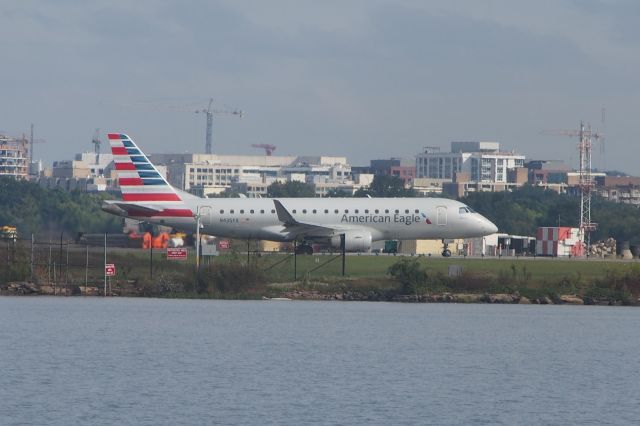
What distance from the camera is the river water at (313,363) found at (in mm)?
51031

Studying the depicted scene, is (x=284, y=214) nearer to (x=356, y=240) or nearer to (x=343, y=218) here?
(x=343, y=218)

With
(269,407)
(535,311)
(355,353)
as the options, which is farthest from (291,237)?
(269,407)

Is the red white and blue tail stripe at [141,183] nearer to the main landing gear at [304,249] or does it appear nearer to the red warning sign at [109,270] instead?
the main landing gear at [304,249]

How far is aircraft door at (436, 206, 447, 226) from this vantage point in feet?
398

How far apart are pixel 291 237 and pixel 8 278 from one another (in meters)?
30.1

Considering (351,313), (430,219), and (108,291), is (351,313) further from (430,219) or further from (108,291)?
(430,219)

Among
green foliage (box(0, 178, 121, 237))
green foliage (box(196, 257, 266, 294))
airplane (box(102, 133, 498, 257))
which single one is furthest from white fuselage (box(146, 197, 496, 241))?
green foliage (box(196, 257, 266, 294))

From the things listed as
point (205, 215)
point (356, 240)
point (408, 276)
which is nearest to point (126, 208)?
point (205, 215)

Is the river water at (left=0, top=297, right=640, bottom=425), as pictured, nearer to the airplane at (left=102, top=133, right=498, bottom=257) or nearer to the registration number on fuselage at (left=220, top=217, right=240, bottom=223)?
the airplane at (left=102, top=133, right=498, bottom=257)

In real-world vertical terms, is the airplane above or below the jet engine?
above

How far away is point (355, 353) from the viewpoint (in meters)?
67.8

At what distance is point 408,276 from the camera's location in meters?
94.8

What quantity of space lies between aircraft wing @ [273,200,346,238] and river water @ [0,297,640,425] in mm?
27197

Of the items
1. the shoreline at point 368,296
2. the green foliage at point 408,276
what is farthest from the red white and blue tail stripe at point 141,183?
Result: the green foliage at point 408,276
